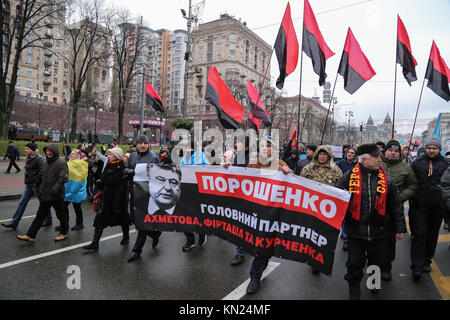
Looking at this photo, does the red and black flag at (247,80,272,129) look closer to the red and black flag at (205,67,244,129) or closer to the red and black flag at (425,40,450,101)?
the red and black flag at (205,67,244,129)

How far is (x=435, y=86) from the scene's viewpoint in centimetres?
797

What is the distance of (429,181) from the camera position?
4.45 m

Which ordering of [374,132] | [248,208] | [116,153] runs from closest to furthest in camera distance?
1. [248,208]
2. [116,153]
3. [374,132]

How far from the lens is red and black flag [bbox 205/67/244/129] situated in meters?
7.05

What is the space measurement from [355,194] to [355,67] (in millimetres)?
4927

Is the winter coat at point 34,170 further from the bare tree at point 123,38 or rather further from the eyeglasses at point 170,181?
the bare tree at point 123,38

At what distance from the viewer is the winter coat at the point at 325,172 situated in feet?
15.7

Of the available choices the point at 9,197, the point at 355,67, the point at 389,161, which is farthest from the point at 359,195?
the point at 9,197

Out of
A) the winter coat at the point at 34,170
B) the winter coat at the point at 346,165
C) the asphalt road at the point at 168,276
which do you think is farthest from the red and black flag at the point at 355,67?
the winter coat at the point at 34,170

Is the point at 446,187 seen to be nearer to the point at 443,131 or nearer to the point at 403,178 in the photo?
the point at 403,178

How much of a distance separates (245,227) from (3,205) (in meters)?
7.84

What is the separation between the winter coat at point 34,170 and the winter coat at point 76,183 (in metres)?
0.55
